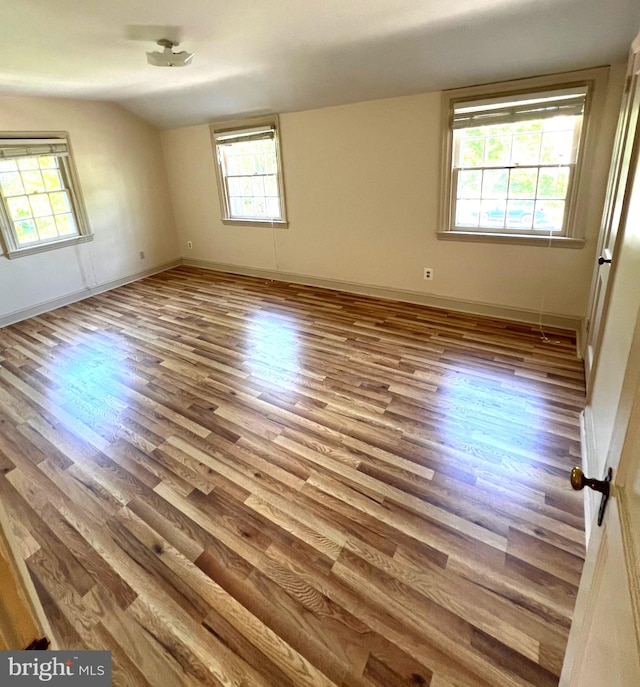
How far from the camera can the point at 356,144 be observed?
4164 millimetres

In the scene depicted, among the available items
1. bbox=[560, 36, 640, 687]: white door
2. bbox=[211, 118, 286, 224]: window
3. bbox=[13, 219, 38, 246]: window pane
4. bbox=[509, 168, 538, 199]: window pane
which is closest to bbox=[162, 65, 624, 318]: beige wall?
bbox=[211, 118, 286, 224]: window

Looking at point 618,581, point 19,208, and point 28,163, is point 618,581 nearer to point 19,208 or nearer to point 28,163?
point 19,208

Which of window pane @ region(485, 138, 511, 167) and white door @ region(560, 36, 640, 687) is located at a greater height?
window pane @ region(485, 138, 511, 167)

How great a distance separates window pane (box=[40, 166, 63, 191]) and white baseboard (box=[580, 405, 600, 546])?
5698mm

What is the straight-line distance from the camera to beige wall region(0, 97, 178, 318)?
440cm

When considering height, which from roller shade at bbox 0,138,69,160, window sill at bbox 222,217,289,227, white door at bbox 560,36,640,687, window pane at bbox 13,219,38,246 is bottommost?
white door at bbox 560,36,640,687

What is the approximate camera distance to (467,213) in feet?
12.5

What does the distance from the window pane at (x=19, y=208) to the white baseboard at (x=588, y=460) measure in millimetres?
5573

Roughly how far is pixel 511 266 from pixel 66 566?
3.89 meters

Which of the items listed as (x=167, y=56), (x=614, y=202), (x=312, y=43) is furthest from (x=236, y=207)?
(x=614, y=202)

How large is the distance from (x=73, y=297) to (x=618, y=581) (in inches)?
228

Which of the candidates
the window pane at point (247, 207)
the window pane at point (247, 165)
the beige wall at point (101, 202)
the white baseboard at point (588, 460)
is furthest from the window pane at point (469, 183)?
the beige wall at point (101, 202)

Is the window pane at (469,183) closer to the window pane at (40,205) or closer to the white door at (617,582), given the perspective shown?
the white door at (617,582)

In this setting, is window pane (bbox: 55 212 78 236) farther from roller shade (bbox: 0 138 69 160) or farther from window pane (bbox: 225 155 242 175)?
window pane (bbox: 225 155 242 175)
